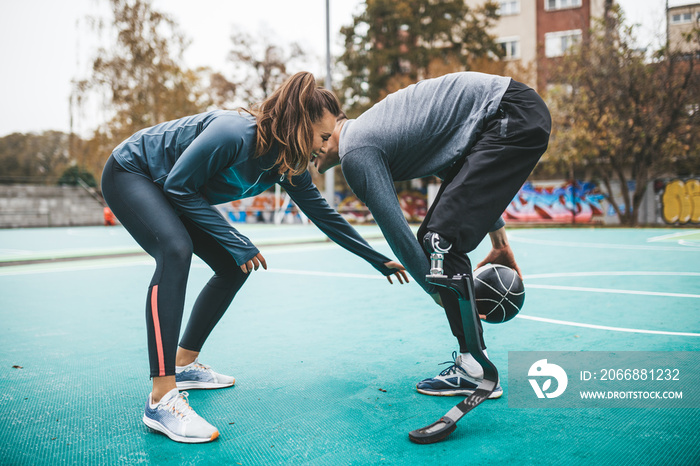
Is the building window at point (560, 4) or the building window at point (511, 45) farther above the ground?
the building window at point (560, 4)

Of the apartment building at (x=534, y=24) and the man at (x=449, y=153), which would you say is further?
the apartment building at (x=534, y=24)

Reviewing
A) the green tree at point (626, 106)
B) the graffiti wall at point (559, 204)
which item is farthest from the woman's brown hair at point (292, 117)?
the graffiti wall at point (559, 204)

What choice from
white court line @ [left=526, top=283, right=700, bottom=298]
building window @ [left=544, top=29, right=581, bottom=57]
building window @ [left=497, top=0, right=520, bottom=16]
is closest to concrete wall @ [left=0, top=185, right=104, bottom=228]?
building window @ [left=497, top=0, right=520, bottom=16]

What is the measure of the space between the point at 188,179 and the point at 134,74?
2914cm

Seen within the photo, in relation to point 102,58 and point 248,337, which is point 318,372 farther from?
point 102,58

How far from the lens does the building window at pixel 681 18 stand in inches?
856

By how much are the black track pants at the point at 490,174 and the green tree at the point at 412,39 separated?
28.7 m

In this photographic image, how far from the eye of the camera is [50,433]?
7.61ft

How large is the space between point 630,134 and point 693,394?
68.8 feet

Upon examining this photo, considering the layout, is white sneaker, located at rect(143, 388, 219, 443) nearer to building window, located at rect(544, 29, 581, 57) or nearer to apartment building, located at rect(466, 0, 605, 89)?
apartment building, located at rect(466, 0, 605, 89)

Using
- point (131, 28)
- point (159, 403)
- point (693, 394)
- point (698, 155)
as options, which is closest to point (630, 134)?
point (698, 155)

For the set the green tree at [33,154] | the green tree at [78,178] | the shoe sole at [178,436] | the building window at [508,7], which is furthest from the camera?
the green tree at [33,154]

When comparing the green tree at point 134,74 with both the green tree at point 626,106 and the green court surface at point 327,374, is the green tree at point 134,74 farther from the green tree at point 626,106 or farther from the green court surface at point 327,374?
the green court surface at point 327,374

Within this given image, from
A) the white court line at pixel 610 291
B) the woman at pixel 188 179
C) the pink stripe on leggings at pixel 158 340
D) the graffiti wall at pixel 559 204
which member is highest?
the woman at pixel 188 179
